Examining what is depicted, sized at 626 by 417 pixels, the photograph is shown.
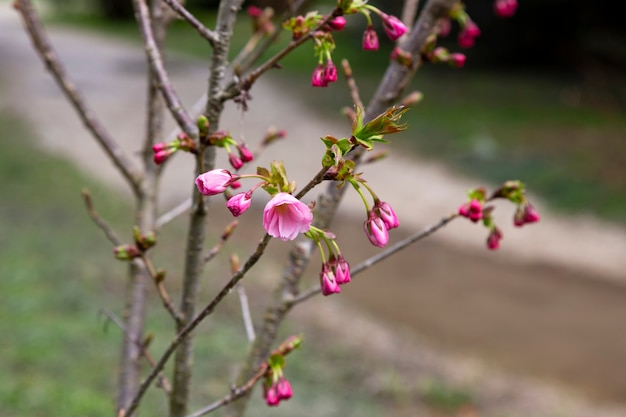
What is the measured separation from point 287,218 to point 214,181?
3.9 inches

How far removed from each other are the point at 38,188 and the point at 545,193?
5.17 metres

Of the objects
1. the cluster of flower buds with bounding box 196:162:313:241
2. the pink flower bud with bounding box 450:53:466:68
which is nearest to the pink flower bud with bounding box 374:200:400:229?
the cluster of flower buds with bounding box 196:162:313:241

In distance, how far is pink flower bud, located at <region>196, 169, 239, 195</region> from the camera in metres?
0.86

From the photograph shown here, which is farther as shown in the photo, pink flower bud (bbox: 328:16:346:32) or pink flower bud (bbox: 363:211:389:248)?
pink flower bud (bbox: 328:16:346:32)

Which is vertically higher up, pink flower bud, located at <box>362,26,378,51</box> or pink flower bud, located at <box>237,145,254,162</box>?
pink flower bud, located at <box>362,26,378,51</box>

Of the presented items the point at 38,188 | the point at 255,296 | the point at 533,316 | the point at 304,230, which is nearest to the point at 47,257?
the point at 255,296

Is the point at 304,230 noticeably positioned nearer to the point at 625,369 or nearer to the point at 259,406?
the point at 259,406

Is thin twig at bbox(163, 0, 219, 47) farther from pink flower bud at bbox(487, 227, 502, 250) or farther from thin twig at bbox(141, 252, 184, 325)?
pink flower bud at bbox(487, 227, 502, 250)

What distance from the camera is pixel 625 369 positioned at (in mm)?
4895

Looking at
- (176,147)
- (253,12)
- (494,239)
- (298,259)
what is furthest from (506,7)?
(176,147)

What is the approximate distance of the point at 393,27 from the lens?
1.19 m

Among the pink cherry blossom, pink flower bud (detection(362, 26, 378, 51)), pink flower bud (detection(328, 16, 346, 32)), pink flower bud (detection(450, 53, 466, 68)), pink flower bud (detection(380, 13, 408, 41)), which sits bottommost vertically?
pink flower bud (detection(450, 53, 466, 68))

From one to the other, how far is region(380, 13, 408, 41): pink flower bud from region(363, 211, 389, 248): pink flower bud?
1.25 ft

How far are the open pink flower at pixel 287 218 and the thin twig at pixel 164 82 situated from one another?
18.3 inches
